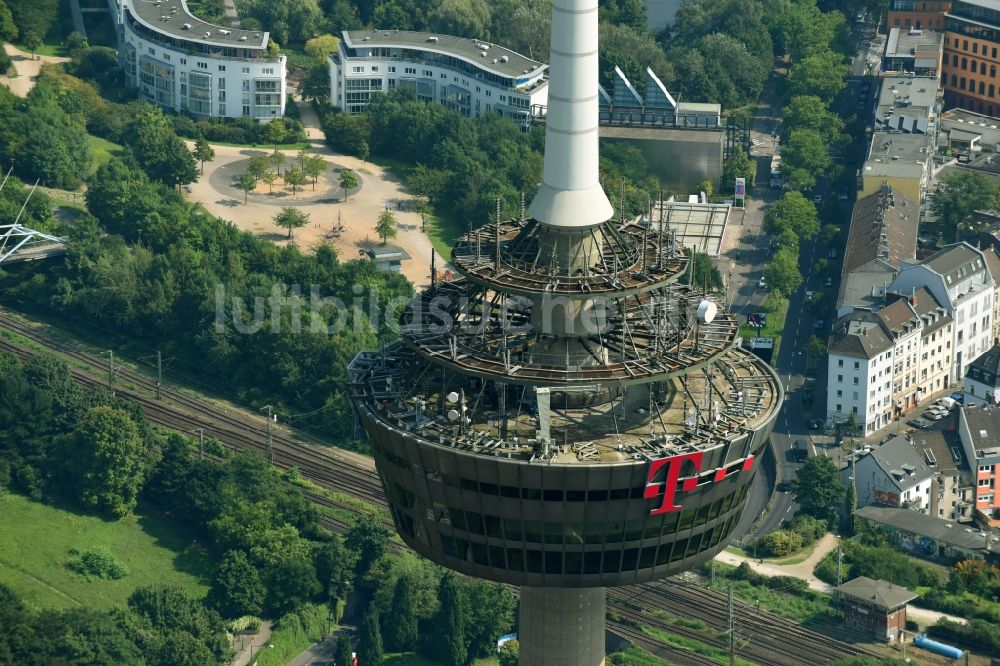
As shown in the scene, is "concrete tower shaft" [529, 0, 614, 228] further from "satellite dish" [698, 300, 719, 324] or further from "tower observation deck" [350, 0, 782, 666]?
"satellite dish" [698, 300, 719, 324]

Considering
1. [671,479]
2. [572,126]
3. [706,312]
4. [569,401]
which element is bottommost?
[671,479]

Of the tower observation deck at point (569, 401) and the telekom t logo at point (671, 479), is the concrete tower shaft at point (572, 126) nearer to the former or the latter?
the tower observation deck at point (569, 401)

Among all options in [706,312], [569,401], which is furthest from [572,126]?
[569,401]

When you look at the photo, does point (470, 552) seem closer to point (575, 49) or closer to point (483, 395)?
point (483, 395)

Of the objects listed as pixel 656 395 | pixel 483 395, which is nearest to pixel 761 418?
pixel 656 395

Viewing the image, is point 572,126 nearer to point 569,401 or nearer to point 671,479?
point 569,401

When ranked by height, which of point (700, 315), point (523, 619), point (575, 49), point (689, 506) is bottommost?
point (523, 619)
